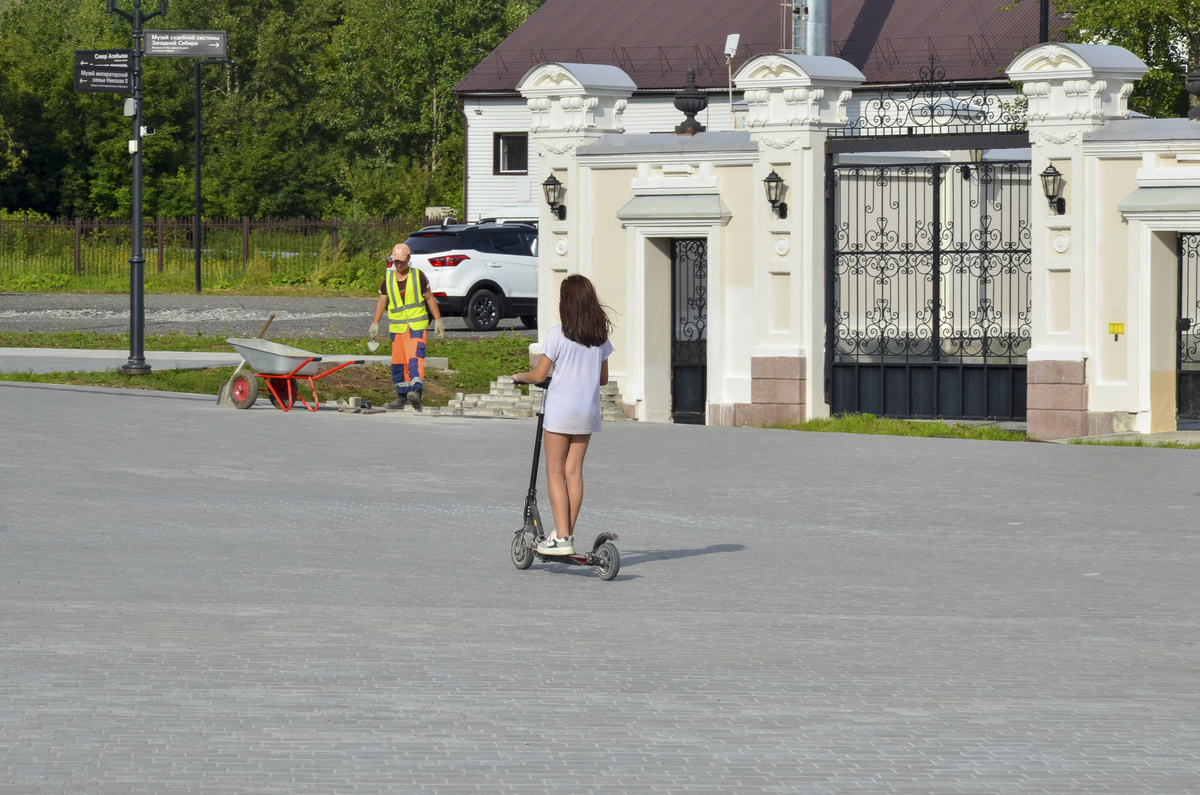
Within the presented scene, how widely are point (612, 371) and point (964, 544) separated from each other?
9673mm

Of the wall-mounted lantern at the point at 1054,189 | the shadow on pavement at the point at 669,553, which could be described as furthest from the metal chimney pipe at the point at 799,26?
the shadow on pavement at the point at 669,553

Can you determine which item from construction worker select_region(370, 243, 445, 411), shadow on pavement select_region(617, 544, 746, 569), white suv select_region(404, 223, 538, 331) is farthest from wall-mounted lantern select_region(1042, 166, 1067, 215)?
white suv select_region(404, 223, 538, 331)

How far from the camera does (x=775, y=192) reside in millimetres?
18922

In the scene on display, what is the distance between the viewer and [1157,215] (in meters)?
17.3

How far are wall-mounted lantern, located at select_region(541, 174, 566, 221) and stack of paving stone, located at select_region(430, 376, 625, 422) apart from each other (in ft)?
6.56

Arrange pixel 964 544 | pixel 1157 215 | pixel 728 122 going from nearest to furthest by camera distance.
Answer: pixel 964 544
pixel 1157 215
pixel 728 122

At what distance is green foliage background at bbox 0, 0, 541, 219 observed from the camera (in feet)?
209

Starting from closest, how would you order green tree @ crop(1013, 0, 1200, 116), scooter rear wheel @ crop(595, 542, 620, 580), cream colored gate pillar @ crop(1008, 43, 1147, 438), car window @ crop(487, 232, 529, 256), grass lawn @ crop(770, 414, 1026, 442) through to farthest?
scooter rear wheel @ crop(595, 542, 620, 580), cream colored gate pillar @ crop(1008, 43, 1147, 438), grass lawn @ crop(770, 414, 1026, 442), green tree @ crop(1013, 0, 1200, 116), car window @ crop(487, 232, 529, 256)

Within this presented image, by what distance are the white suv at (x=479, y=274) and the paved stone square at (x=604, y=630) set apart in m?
15.7

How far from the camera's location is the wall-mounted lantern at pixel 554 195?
801 inches

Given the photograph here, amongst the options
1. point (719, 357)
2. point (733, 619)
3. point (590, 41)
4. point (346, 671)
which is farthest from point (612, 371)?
point (590, 41)

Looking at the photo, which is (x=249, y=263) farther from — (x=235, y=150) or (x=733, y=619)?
(x=733, y=619)

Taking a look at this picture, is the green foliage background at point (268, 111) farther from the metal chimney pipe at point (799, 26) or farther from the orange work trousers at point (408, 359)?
the orange work trousers at point (408, 359)

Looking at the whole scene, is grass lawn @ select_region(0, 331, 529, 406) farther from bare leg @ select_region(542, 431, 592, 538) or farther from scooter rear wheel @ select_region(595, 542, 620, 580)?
scooter rear wheel @ select_region(595, 542, 620, 580)
